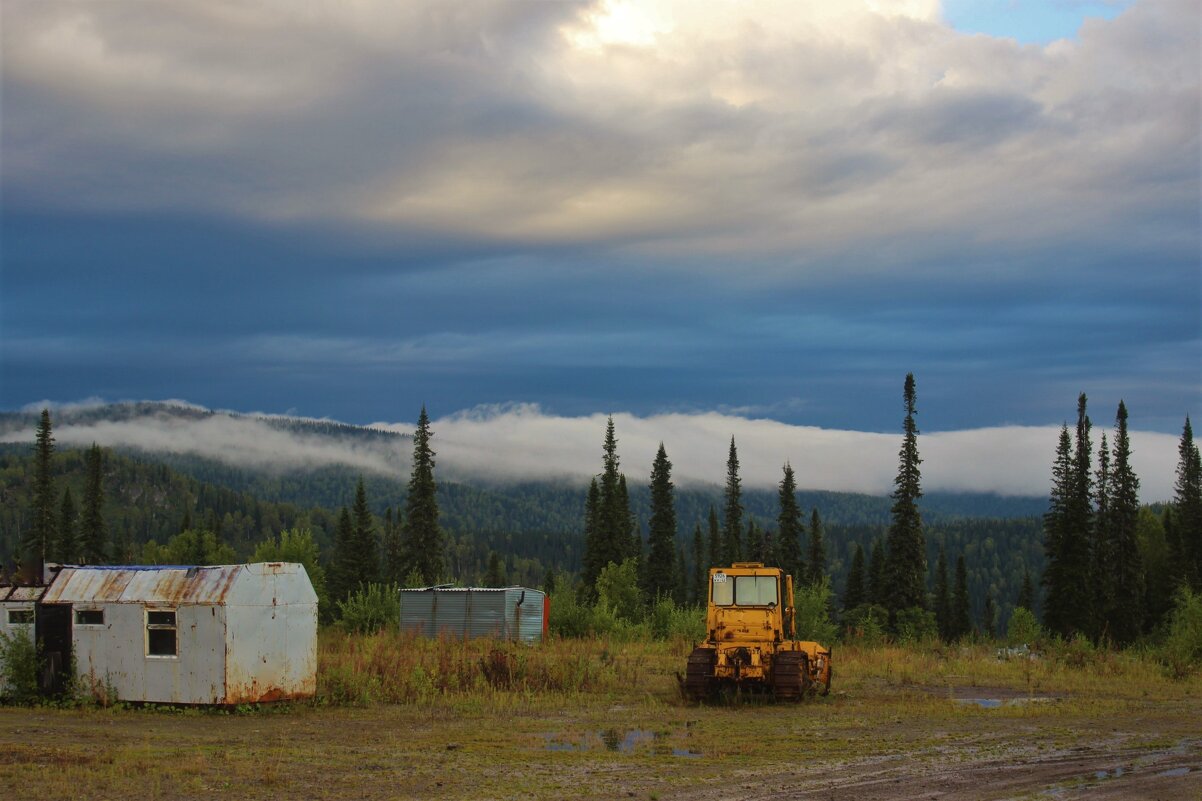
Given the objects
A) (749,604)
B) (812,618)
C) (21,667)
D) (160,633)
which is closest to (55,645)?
(21,667)

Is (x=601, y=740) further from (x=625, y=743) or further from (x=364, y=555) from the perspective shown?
(x=364, y=555)

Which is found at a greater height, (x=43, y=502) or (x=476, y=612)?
(x=43, y=502)

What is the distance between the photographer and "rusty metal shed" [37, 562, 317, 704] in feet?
73.9

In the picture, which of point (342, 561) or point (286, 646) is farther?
point (342, 561)

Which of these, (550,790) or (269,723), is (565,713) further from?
(550,790)

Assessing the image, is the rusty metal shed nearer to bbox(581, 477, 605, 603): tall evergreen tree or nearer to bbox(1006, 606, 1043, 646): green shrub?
bbox(1006, 606, 1043, 646): green shrub

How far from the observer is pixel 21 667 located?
2344 cm

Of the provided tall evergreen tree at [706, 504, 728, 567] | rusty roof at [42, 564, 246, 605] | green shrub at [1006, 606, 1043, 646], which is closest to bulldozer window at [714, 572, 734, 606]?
rusty roof at [42, 564, 246, 605]

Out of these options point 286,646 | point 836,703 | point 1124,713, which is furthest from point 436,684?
point 1124,713

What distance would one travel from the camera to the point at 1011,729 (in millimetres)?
20438

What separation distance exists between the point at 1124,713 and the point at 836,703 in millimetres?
5659

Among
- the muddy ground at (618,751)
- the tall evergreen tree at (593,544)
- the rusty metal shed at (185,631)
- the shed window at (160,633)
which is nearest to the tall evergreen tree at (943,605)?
the tall evergreen tree at (593,544)

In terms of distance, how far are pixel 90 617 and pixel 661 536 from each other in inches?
2848

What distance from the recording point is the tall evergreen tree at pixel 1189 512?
3428 inches
